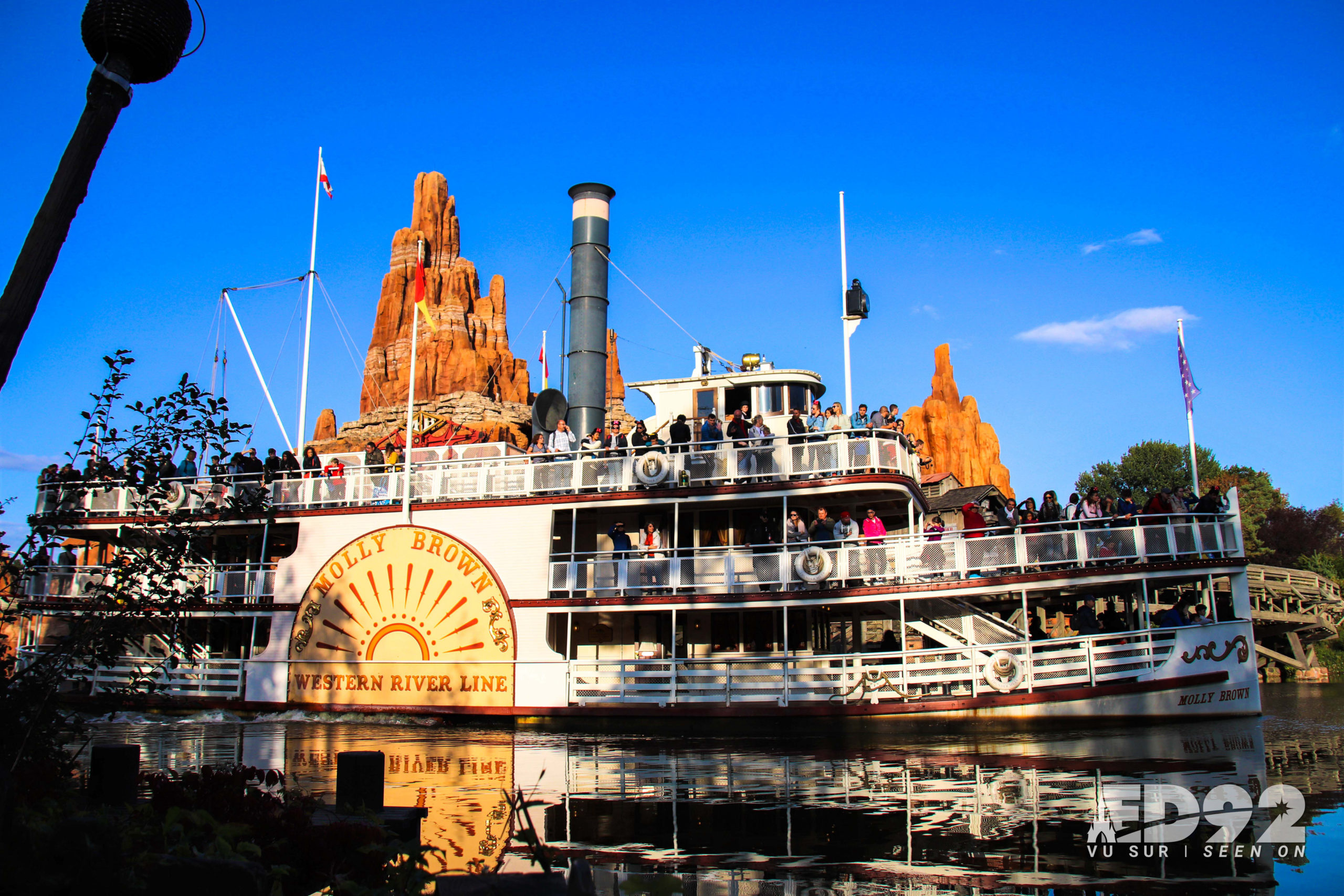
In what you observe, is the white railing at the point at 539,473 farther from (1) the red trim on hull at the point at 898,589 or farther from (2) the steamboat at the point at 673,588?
(1) the red trim on hull at the point at 898,589

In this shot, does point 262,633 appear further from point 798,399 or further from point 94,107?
point 94,107

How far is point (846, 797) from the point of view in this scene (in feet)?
32.0

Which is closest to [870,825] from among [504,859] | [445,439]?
[504,859]

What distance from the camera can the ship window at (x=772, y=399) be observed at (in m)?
21.9

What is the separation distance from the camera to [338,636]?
66.4 ft

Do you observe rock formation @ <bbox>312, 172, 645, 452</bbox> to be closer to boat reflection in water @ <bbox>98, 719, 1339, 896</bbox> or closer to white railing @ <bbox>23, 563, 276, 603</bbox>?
white railing @ <bbox>23, 563, 276, 603</bbox>

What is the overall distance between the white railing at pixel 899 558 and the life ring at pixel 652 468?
4.75 ft

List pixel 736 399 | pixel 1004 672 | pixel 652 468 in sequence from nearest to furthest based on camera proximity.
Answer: pixel 1004 672 → pixel 652 468 → pixel 736 399

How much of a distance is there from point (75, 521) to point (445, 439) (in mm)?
15566

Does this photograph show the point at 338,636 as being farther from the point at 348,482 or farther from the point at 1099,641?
the point at 1099,641

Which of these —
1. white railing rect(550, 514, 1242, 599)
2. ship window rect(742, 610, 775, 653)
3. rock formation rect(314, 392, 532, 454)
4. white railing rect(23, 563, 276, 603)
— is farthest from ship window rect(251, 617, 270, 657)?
rock formation rect(314, 392, 532, 454)

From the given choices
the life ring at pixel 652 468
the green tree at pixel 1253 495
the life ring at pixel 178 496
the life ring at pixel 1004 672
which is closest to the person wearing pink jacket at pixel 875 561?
the life ring at pixel 1004 672
